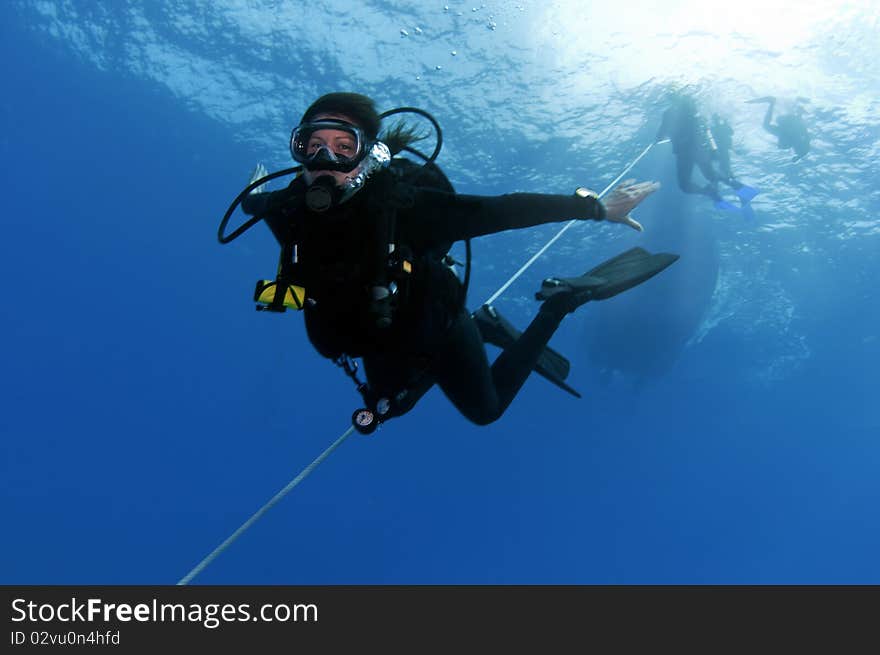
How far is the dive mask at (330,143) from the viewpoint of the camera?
3486 millimetres

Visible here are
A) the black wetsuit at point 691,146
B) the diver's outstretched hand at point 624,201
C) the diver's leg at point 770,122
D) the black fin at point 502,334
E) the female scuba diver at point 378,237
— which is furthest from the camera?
the diver's leg at point 770,122

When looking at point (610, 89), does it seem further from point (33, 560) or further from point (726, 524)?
point (726, 524)

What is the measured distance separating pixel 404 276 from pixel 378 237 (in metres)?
0.29

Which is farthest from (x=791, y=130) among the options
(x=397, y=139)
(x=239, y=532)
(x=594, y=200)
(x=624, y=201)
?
(x=239, y=532)

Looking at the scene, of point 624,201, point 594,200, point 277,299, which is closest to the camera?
point 277,299

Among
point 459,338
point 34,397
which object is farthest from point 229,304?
point 459,338

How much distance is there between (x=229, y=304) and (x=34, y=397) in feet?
55.1

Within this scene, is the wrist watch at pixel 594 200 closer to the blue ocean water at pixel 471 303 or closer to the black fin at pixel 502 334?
the black fin at pixel 502 334

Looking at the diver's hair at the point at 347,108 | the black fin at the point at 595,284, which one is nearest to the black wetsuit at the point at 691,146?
the black fin at the point at 595,284

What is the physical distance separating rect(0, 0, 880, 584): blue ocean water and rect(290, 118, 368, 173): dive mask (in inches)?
490

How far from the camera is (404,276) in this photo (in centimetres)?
345

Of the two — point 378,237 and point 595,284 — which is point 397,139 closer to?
point 378,237

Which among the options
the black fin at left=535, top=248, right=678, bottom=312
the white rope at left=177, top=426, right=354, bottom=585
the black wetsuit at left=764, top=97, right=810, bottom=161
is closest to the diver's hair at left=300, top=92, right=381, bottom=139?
the white rope at left=177, top=426, right=354, bottom=585

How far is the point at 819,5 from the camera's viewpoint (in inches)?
512
